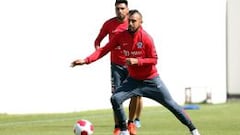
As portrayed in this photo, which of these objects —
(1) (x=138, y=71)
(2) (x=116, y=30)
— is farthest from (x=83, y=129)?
(2) (x=116, y=30)

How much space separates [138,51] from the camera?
11773 millimetres

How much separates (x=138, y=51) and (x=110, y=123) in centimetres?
554

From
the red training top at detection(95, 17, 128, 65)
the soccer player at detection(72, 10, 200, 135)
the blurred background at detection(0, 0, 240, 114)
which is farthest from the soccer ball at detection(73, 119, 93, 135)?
the blurred background at detection(0, 0, 240, 114)

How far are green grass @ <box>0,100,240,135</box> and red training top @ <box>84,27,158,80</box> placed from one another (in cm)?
222

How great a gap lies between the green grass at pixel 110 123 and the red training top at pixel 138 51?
222 cm

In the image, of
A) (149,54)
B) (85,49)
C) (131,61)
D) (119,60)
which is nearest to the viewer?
(131,61)

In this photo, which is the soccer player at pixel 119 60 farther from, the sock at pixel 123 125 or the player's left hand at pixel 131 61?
the player's left hand at pixel 131 61

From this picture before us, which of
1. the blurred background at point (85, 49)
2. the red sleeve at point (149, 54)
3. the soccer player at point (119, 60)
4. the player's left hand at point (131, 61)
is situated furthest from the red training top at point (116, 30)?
the blurred background at point (85, 49)

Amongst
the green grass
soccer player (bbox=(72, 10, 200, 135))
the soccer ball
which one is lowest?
the green grass

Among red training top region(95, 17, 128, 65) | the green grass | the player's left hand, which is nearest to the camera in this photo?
the player's left hand

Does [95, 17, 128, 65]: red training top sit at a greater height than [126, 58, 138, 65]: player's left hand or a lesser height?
greater

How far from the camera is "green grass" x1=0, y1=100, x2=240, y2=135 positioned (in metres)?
14.4

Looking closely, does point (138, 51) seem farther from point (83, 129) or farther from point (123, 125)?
point (83, 129)

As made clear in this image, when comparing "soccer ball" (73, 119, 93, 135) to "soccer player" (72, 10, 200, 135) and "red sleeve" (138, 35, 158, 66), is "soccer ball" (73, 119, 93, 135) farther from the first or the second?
"red sleeve" (138, 35, 158, 66)
